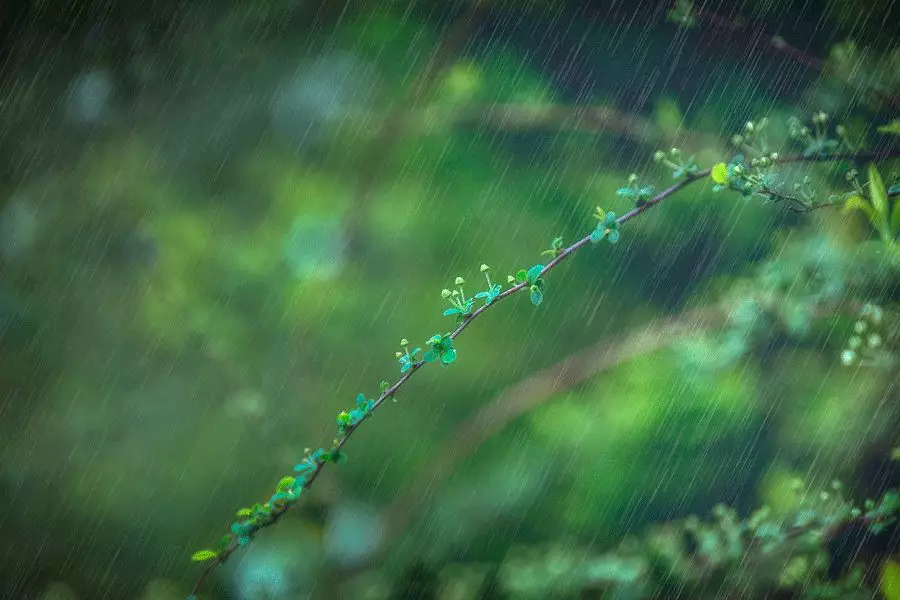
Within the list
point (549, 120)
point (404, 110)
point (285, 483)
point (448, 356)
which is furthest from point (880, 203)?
point (404, 110)

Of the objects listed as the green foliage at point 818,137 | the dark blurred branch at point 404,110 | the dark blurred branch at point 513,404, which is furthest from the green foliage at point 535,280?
the dark blurred branch at point 404,110

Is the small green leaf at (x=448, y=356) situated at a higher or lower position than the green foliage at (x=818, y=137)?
lower

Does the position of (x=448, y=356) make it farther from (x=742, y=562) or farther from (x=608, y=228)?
(x=742, y=562)

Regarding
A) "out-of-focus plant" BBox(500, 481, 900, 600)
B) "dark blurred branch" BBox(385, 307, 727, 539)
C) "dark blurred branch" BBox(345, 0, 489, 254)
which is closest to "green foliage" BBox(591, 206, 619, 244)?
"out-of-focus plant" BBox(500, 481, 900, 600)

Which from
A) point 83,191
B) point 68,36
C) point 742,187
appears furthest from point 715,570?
point 68,36

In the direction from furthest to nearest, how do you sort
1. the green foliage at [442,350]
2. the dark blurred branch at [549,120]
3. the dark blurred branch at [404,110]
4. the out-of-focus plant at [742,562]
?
the dark blurred branch at [404,110], the dark blurred branch at [549,120], the out-of-focus plant at [742,562], the green foliage at [442,350]

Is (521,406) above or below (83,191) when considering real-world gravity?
below

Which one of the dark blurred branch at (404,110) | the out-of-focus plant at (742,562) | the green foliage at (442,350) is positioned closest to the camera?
the green foliage at (442,350)

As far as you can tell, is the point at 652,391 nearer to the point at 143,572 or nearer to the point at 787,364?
the point at 787,364

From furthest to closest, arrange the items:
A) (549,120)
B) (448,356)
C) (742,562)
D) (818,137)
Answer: (549,120) < (742,562) < (818,137) < (448,356)

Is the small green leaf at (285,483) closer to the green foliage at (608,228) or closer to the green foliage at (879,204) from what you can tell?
the green foliage at (608,228)

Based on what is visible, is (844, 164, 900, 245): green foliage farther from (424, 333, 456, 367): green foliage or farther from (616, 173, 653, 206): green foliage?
(424, 333, 456, 367): green foliage
